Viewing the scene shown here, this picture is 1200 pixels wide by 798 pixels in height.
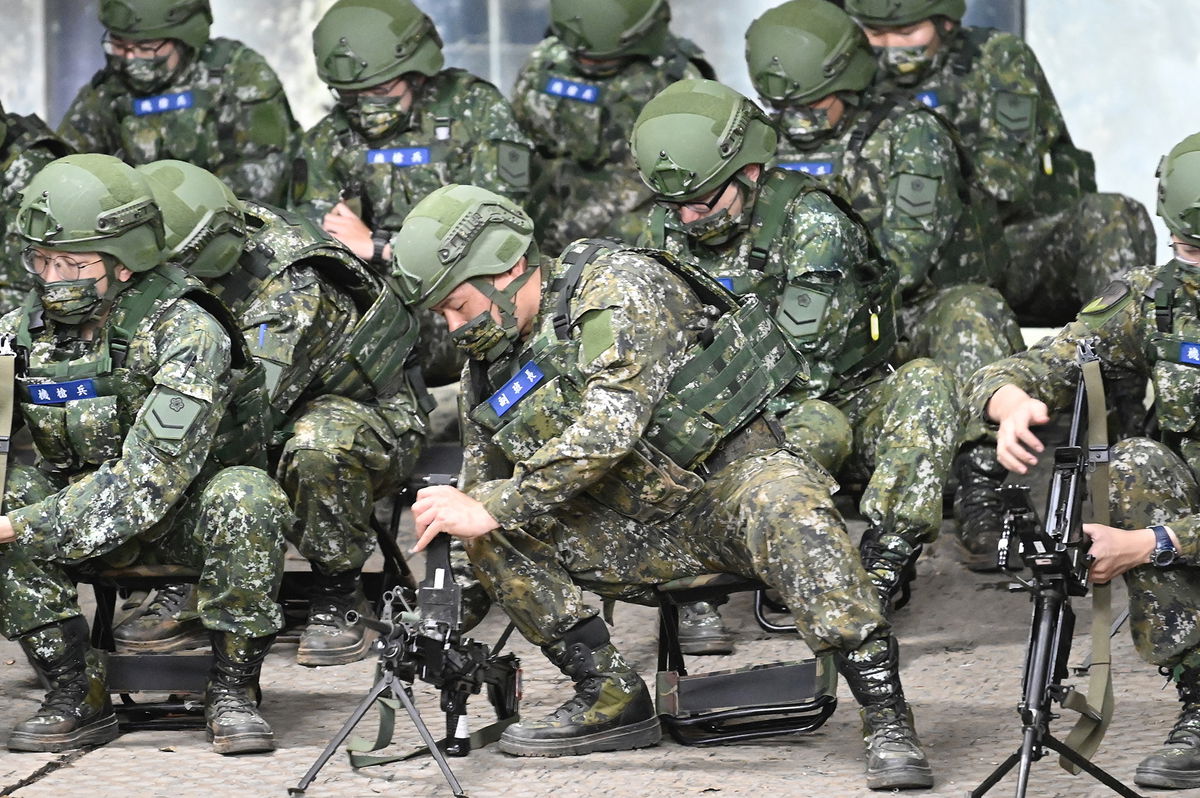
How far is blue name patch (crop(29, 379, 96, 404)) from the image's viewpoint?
591 centimetres

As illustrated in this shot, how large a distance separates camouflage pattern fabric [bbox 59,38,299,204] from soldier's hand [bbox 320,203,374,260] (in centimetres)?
66

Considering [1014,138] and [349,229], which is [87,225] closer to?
[349,229]

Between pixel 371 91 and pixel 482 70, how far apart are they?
6.58 ft

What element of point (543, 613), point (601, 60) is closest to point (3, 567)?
point (543, 613)

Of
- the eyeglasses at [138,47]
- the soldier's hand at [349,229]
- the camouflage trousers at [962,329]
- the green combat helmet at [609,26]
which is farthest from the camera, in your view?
the eyeglasses at [138,47]

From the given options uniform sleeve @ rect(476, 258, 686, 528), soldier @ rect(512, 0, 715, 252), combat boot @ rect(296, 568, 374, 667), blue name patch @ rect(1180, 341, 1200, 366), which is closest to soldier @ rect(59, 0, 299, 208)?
soldier @ rect(512, 0, 715, 252)

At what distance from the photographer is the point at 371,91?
8180mm

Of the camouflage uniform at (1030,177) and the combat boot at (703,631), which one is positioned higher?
the camouflage uniform at (1030,177)

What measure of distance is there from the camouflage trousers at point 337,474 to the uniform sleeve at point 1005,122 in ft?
8.74

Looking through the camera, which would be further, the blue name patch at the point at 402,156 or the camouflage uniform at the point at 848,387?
the blue name patch at the point at 402,156

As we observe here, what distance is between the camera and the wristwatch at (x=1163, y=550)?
5.23 meters

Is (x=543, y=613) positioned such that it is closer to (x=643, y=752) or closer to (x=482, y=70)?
(x=643, y=752)

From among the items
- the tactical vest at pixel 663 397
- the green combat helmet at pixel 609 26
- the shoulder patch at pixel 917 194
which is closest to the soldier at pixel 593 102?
the green combat helmet at pixel 609 26

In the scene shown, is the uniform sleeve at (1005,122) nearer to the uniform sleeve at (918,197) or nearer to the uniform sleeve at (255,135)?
the uniform sleeve at (918,197)
